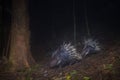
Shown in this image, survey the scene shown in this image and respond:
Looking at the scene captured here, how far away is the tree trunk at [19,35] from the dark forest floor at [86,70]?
0.51m

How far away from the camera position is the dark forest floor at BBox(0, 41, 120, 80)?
6271 mm

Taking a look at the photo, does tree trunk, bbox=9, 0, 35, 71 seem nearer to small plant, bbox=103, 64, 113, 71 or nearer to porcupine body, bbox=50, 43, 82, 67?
porcupine body, bbox=50, 43, 82, 67

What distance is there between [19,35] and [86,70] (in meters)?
2.72

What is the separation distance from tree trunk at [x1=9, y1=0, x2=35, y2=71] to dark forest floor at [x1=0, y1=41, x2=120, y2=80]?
0.51 m

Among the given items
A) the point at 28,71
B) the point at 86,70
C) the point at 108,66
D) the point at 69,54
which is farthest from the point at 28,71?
the point at 108,66

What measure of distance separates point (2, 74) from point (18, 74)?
0.46 metres

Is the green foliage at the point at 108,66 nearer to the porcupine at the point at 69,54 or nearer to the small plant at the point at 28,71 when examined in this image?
the porcupine at the point at 69,54

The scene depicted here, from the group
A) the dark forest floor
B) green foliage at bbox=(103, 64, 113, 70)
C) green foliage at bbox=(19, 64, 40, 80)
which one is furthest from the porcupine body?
green foliage at bbox=(103, 64, 113, 70)

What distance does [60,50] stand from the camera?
8.45 m

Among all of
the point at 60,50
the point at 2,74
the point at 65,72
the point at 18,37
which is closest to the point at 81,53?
the point at 60,50

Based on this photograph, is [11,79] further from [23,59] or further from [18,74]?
[23,59]

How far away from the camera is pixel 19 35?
27.9 feet

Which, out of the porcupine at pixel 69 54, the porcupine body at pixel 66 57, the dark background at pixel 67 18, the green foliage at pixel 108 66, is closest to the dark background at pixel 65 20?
the dark background at pixel 67 18

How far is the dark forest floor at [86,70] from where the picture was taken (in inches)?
247
